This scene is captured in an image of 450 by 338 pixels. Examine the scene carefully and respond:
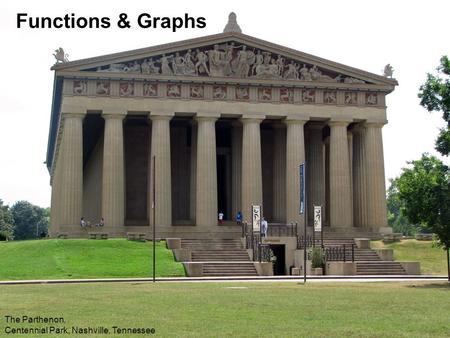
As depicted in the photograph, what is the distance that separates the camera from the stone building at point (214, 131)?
62312 mm

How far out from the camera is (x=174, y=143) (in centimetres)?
7194

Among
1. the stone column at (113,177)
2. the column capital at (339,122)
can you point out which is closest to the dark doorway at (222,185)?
the column capital at (339,122)

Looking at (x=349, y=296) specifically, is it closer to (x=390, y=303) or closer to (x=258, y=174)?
(x=390, y=303)

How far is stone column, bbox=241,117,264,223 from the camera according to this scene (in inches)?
2537

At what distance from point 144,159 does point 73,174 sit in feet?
35.5

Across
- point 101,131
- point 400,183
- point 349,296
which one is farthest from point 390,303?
point 101,131

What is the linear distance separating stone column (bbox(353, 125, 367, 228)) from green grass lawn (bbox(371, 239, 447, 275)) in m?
8.17

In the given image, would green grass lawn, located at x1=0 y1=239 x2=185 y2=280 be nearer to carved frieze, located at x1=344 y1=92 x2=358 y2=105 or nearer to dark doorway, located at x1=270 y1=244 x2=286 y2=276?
dark doorway, located at x1=270 y1=244 x2=286 y2=276

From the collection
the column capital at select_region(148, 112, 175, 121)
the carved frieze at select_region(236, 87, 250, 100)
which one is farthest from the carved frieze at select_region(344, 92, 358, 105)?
the column capital at select_region(148, 112, 175, 121)

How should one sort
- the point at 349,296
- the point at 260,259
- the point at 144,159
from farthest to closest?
1. the point at 144,159
2. the point at 260,259
3. the point at 349,296

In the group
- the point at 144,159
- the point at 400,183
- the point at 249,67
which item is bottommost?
the point at 400,183

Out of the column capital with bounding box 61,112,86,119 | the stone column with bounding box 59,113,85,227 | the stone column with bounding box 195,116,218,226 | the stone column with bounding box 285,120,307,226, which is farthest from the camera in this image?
the stone column with bounding box 285,120,307,226

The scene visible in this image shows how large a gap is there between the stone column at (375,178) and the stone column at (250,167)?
34.3ft

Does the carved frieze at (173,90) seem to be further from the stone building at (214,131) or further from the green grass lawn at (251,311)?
the green grass lawn at (251,311)
